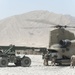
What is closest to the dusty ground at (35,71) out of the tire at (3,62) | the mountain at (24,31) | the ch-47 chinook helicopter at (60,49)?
the tire at (3,62)

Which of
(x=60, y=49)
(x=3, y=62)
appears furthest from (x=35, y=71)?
(x=60, y=49)

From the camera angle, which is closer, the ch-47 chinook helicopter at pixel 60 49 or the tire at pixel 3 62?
the tire at pixel 3 62

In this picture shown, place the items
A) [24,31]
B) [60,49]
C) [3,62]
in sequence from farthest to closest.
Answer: [24,31]
[60,49]
[3,62]

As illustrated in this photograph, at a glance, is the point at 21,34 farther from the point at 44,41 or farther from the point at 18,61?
the point at 18,61

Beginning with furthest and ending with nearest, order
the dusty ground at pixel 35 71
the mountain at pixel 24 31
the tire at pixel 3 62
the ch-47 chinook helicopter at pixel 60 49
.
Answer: the mountain at pixel 24 31, the ch-47 chinook helicopter at pixel 60 49, the tire at pixel 3 62, the dusty ground at pixel 35 71

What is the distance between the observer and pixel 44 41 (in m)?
105

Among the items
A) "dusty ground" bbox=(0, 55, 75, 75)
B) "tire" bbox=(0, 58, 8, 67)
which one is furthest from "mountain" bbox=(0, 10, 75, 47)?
"dusty ground" bbox=(0, 55, 75, 75)

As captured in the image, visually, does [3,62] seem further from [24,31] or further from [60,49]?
[24,31]

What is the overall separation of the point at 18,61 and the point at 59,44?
4044mm

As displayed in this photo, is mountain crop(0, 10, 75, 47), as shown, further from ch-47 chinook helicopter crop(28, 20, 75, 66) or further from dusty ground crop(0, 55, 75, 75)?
dusty ground crop(0, 55, 75, 75)

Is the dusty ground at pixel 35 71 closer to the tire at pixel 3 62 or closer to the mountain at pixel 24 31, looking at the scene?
the tire at pixel 3 62

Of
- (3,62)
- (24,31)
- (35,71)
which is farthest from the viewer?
(24,31)

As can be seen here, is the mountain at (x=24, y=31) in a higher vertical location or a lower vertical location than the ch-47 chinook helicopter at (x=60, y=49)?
higher

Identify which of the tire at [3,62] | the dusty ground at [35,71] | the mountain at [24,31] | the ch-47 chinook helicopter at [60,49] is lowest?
the dusty ground at [35,71]
